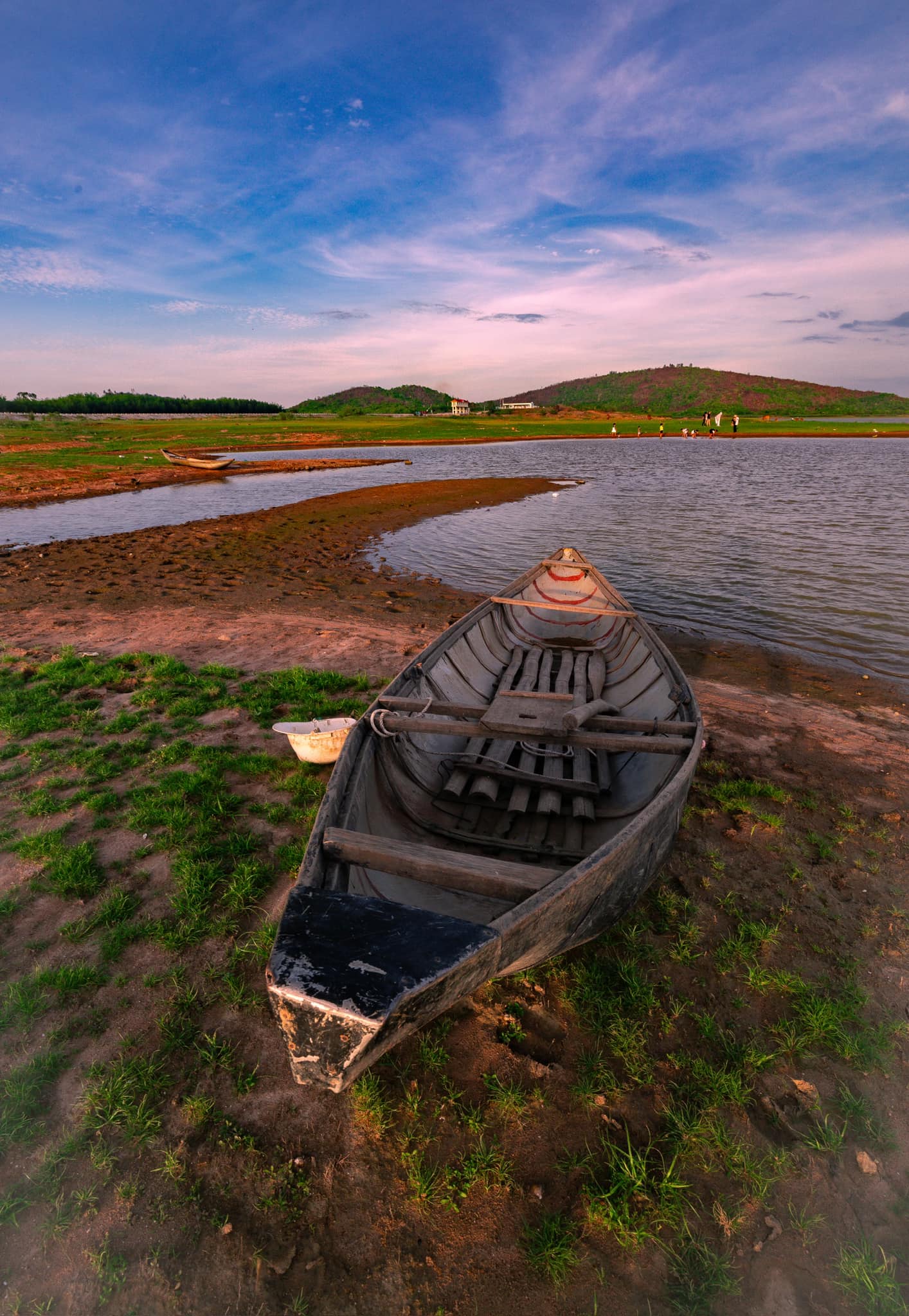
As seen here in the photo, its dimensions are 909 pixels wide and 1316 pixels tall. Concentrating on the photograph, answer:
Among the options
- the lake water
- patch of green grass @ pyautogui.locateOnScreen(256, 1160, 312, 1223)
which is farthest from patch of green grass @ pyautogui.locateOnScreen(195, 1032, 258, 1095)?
the lake water

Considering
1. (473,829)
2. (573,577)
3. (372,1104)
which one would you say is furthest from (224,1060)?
(573,577)

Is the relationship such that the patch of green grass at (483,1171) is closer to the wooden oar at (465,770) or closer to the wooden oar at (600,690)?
the wooden oar at (465,770)

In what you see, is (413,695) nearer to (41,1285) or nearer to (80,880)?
(80,880)

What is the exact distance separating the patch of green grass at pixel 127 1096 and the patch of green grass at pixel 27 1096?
0.74 ft

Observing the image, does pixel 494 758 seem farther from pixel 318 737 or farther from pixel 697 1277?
pixel 697 1277

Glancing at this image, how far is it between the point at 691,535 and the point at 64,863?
911 inches

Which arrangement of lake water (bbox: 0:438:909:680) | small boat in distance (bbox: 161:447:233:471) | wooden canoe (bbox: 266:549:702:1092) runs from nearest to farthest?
wooden canoe (bbox: 266:549:702:1092)
lake water (bbox: 0:438:909:680)
small boat in distance (bbox: 161:447:233:471)

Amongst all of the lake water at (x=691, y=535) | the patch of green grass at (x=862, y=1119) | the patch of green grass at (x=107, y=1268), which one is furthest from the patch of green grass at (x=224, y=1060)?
the lake water at (x=691, y=535)

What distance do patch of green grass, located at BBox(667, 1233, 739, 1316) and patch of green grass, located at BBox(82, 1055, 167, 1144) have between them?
111 inches

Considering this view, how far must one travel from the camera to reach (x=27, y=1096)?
3160mm

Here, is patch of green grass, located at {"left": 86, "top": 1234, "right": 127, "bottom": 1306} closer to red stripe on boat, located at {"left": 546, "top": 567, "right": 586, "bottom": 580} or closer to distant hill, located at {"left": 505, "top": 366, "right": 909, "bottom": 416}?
red stripe on boat, located at {"left": 546, "top": 567, "right": 586, "bottom": 580}

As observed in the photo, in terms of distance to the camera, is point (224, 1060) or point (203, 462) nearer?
point (224, 1060)

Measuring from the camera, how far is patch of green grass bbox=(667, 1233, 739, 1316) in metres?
2.51

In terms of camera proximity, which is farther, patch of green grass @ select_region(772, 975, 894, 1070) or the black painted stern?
patch of green grass @ select_region(772, 975, 894, 1070)
